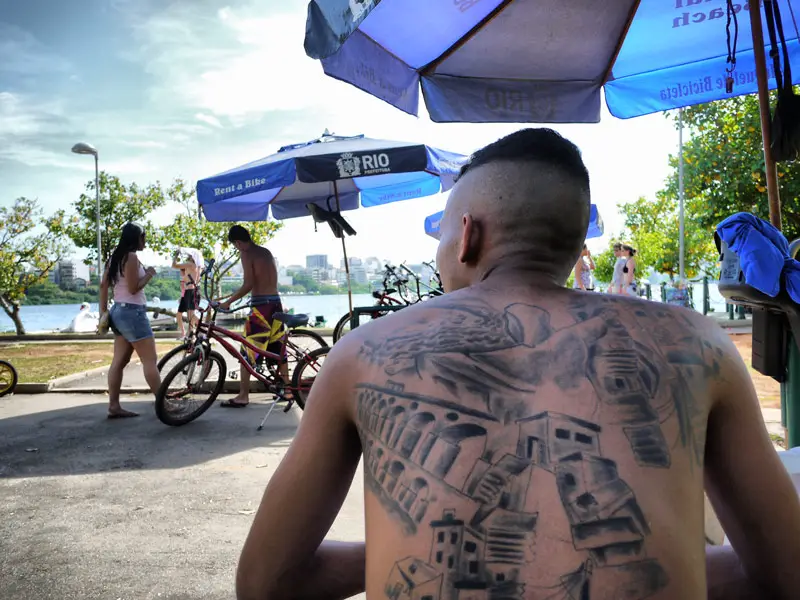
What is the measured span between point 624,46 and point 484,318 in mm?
4164

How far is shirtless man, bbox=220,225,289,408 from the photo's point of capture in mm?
6633

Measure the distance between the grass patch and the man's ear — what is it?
8641 millimetres

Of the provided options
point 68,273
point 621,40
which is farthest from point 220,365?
point 68,273

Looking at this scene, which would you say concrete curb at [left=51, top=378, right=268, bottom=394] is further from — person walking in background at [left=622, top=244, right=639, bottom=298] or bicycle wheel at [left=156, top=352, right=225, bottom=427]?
person walking in background at [left=622, top=244, right=639, bottom=298]

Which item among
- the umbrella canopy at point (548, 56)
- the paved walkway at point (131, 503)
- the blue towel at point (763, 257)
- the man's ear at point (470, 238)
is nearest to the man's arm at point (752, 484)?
the man's ear at point (470, 238)

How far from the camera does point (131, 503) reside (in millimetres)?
3967

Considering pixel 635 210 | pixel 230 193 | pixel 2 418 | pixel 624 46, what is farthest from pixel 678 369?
pixel 635 210

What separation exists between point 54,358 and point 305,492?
40.2ft

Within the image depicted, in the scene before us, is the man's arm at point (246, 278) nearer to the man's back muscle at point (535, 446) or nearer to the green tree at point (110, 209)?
the man's back muscle at point (535, 446)

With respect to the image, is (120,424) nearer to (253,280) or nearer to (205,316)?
(205,316)

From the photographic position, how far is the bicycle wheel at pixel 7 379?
7758mm

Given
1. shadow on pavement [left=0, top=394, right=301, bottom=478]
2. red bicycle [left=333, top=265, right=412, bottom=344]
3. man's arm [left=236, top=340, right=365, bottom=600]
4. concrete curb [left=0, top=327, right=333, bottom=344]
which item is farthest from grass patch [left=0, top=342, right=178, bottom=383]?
man's arm [left=236, top=340, right=365, bottom=600]

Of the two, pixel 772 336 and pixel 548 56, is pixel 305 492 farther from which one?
pixel 548 56

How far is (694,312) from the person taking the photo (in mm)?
1229
